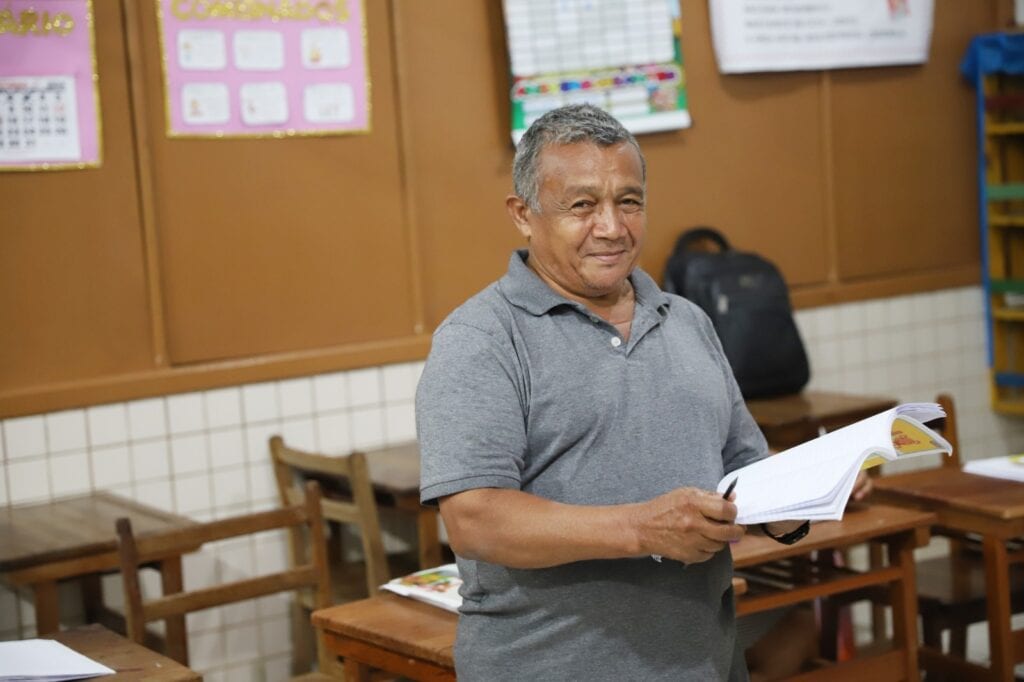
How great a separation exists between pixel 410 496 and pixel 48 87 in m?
1.61

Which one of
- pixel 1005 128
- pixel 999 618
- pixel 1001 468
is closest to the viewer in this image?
pixel 999 618

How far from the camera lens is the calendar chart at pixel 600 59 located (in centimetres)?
488

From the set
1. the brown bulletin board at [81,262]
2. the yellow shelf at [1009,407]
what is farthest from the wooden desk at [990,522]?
the yellow shelf at [1009,407]

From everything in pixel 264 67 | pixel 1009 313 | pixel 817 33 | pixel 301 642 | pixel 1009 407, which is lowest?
pixel 301 642

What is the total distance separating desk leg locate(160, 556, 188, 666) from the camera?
3543 millimetres

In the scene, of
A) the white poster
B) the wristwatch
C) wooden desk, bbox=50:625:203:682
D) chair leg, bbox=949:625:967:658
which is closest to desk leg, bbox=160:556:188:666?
wooden desk, bbox=50:625:203:682

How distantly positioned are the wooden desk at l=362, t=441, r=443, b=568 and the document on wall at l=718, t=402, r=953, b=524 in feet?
6.66

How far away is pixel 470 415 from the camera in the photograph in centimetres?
198

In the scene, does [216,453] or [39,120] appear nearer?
[39,120]

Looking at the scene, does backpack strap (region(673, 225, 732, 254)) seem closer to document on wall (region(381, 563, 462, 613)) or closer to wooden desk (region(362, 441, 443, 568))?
wooden desk (region(362, 441, 443, 568))

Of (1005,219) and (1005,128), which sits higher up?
(1005,128)

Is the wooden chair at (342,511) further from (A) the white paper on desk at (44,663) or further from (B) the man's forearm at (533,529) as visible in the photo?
(B) the man's forearm at (533,529)

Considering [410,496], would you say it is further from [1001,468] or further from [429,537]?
[1001,468]

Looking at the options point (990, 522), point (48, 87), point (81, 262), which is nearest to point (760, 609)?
point (990, 522)
